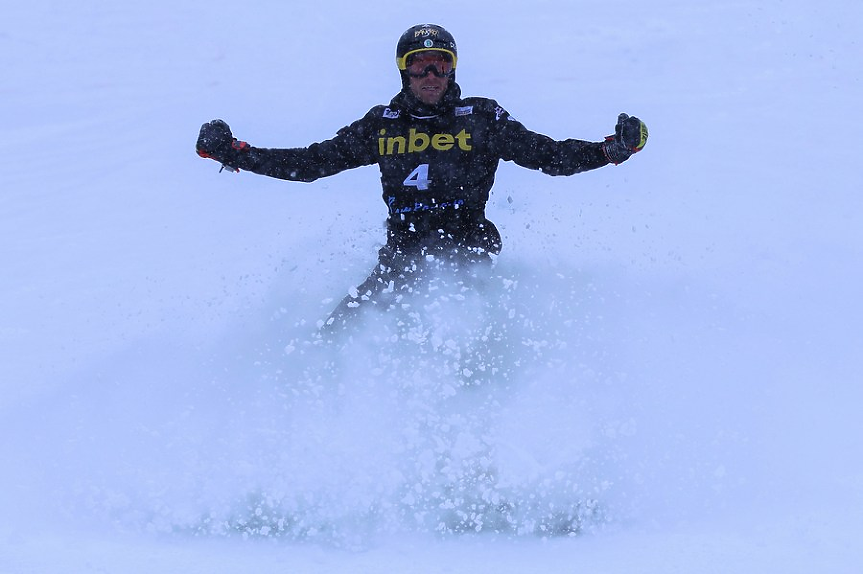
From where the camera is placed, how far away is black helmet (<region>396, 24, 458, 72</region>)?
4234 millimetres

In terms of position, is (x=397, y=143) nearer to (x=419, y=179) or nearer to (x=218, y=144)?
(x=419, y=179)

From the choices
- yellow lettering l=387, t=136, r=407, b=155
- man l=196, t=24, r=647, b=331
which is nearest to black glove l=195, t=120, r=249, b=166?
man l=196, t=24, r=647, b=331

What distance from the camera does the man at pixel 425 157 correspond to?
432cm

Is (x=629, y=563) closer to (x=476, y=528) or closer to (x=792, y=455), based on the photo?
(x=476, y=528)

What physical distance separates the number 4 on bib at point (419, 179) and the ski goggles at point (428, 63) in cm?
43

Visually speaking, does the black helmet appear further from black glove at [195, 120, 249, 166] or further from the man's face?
black glove at [195, 120, 249, 166]

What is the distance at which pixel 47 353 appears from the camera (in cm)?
501

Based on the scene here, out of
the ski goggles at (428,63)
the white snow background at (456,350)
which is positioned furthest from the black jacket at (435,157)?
the white snow background at (456,350)

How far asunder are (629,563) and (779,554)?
20.8 inches

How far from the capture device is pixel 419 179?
444 centimetres

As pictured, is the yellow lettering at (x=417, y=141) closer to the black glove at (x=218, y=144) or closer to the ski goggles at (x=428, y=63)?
the ski goggles at (x=428, y=63)

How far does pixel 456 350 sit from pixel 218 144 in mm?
1495

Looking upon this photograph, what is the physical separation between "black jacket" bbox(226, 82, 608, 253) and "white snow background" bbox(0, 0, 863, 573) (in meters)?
0.43

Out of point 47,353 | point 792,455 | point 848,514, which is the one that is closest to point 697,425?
point 792,455
